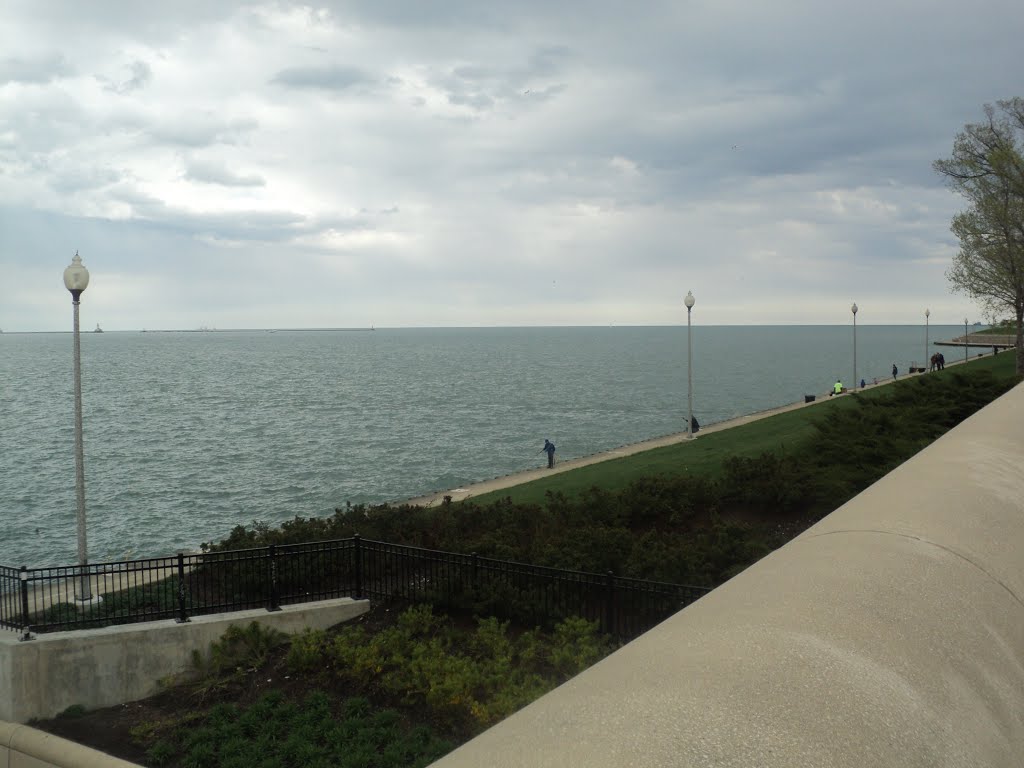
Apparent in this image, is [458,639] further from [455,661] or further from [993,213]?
[993,213]

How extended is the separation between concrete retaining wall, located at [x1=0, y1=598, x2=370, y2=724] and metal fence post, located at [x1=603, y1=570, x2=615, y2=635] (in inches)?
178

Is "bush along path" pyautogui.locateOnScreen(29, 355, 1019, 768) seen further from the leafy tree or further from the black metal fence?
the leafy tree

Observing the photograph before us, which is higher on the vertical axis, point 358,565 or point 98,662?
point 358,565

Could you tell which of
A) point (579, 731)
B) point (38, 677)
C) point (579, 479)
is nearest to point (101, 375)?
point (579, 479)

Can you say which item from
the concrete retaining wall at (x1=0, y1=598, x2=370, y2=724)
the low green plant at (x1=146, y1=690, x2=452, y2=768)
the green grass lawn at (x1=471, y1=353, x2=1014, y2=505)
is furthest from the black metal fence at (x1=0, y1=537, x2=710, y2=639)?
the green grass lawn at (x1=471, y1=353, x2=1014, y2=505)

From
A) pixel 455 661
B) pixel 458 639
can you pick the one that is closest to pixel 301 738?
pixel 455 661

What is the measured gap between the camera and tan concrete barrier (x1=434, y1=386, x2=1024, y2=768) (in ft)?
5.77

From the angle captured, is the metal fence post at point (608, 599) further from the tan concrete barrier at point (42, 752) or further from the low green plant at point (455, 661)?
the tan concrete barrier at point (42, 752)

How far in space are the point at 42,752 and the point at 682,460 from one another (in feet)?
58.3

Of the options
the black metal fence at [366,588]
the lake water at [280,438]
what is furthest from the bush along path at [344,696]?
the lake water at [280,438]

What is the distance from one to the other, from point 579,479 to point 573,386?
7175 cm

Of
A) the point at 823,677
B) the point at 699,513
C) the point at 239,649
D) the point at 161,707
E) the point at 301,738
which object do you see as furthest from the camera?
the point at 699,513

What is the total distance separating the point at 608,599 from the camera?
10320mm

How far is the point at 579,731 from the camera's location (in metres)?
1.87
